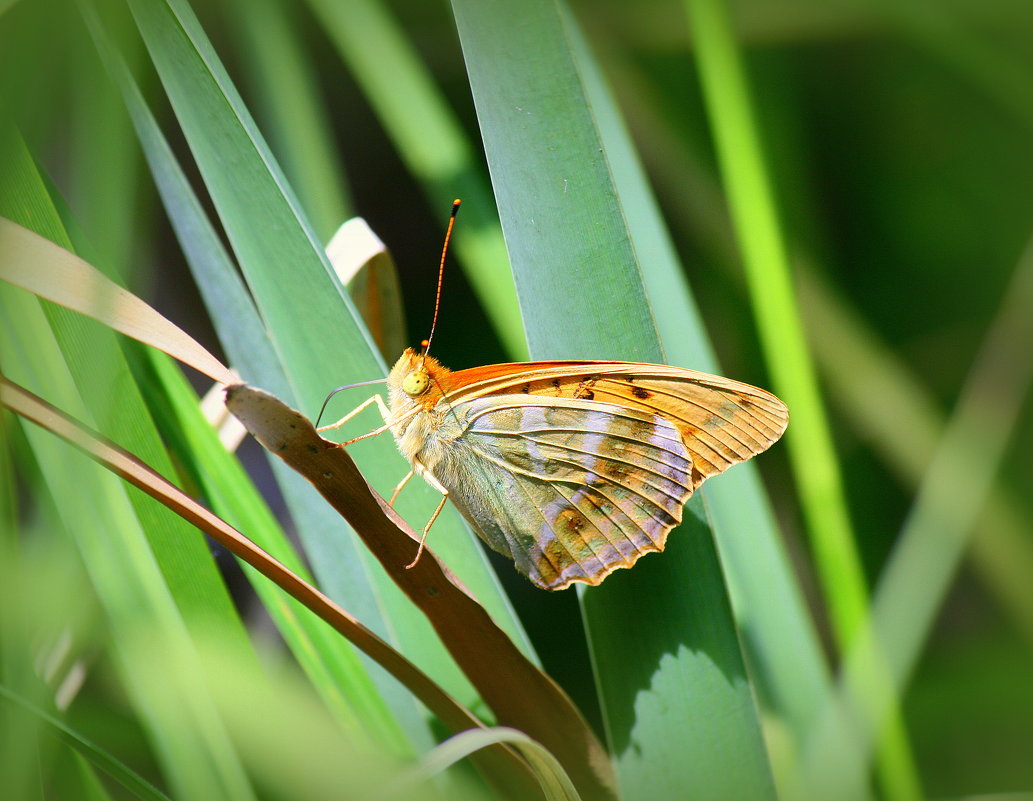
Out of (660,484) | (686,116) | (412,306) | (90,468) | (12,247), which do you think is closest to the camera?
(12,247)

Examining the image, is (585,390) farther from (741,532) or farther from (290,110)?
(290,110)

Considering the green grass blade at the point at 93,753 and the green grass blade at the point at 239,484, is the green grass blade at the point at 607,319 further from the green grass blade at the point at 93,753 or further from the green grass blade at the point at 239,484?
the green grass blade at the point at 93,753

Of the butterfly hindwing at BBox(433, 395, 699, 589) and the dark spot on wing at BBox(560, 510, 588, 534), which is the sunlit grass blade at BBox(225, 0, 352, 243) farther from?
the dark spot on wing at BBox(560, 510, 588, 534)

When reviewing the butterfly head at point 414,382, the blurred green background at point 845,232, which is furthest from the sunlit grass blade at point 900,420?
the butterfly head at point 414,382

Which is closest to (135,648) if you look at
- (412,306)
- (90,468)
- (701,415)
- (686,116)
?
(90,468)

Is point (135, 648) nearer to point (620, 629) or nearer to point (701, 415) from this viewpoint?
point (620, 629)

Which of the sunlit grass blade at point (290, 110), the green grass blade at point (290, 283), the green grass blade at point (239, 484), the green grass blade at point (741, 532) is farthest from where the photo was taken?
the sunlit grass blade at point (290, 110)
